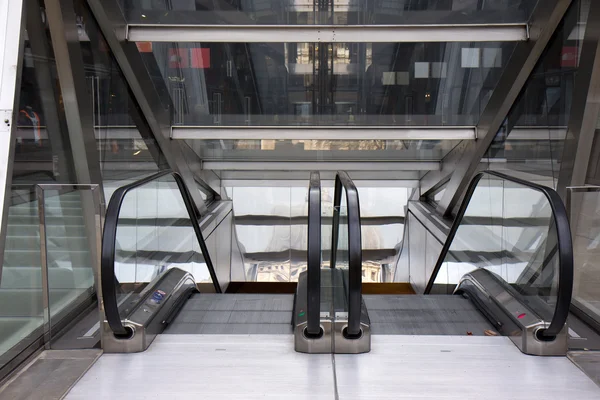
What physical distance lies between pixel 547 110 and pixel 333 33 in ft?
7.46

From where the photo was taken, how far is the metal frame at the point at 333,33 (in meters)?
5.93

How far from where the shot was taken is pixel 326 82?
7.80m

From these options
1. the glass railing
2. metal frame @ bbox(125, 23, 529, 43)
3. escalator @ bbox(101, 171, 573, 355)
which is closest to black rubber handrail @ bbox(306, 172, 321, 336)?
escalator @ bbox(101, 171, 573, 355)

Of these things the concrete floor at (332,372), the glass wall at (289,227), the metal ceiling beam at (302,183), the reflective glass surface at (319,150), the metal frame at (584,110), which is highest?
the metal frame at (584,110)

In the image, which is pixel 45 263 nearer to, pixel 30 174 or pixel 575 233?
pixel 30 174

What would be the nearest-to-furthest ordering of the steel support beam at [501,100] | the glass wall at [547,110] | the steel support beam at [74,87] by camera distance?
the steel support beam at [74,87]
the glass wall at [547,110]
the steel support beam at [501,100]

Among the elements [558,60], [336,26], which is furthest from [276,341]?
[558,60]

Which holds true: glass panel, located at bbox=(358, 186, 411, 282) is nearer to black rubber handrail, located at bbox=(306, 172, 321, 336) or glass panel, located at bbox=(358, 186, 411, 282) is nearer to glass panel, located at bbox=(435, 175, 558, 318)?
glass panel, located at bbox=(435, 175, 558, 318)

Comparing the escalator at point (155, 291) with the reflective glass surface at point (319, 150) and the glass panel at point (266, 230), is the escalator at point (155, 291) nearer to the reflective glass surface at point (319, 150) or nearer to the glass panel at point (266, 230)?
the reflective glass surface at point (319, 150)

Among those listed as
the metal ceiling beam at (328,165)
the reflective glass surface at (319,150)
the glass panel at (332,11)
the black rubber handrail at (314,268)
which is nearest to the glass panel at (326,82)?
the glass panel at (332,11)

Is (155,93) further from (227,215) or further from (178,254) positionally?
(227,215)

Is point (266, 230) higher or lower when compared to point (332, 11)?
lower

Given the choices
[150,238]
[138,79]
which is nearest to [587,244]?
[150,238]

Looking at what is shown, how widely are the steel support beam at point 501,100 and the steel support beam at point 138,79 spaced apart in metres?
4.15
